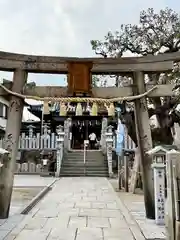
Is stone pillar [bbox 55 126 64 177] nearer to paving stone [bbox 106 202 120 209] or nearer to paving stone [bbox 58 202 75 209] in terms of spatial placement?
paving stone [bbox 58 202 75 209]

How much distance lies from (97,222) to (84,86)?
9.03 ft

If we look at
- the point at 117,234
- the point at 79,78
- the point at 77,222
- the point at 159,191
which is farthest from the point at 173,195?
the point at 79,78

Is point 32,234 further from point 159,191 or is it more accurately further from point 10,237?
point 159,191

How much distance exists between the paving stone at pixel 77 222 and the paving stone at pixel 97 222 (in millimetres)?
93

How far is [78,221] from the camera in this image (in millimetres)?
6488

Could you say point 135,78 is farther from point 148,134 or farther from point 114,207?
point 114,207

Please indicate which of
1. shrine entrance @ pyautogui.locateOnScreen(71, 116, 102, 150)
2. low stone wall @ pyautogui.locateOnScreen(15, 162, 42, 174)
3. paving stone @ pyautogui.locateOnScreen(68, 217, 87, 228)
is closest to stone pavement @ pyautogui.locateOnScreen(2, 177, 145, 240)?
paving stone @ pyautogui.locateOnScreen(68, 217, 87, 228)

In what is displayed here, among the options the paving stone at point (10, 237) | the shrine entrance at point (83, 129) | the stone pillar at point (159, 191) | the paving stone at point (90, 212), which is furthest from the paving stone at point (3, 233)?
the shrine entrance at point (83, 129)

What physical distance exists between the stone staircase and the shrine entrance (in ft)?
25.8

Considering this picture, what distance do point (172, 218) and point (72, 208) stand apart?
4534mm

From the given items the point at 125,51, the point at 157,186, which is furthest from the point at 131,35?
the point at 157,186

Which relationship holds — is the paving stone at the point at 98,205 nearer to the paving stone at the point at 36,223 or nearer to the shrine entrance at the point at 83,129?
the paving stone at the point at 36,223

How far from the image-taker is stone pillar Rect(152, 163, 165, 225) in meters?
6.14

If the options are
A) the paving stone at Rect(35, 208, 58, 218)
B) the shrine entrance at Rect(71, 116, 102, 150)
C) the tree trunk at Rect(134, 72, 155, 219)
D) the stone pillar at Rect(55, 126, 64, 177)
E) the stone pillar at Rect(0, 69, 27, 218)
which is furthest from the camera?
the shrine entrance at Rect(71, 116, 102, 150)
